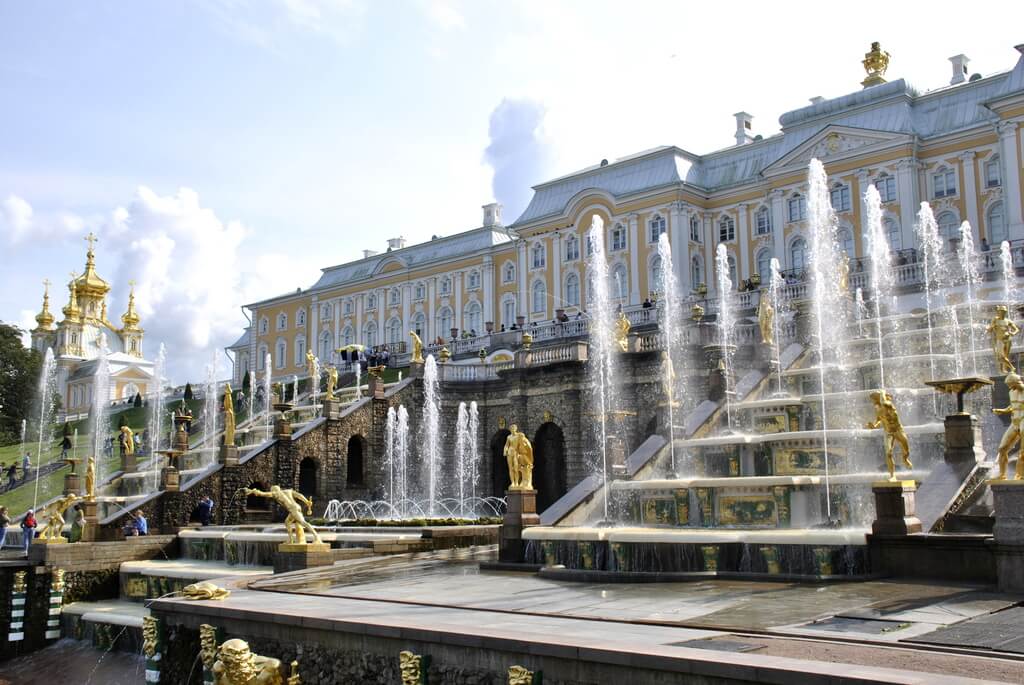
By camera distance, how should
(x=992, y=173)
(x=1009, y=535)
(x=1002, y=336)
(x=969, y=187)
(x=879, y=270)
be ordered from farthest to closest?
(x=969, y=187) < (x=992, y=173) < (x=879, y=270) < (x=1002, y=336) < (x=1009, y=535)

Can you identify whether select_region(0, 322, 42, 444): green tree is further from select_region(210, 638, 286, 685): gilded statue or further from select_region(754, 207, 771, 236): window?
select_region(210, 638, 286, 685): gilded statue

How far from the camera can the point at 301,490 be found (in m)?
32.7

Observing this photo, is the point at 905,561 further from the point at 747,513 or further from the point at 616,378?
the point at 616,378

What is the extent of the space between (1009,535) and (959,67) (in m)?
42.2

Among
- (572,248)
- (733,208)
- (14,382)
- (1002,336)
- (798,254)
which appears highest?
(733,208)

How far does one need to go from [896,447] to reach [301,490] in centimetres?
1995

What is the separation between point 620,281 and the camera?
171 feet

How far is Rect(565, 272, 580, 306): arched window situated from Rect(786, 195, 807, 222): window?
12296 millimetres

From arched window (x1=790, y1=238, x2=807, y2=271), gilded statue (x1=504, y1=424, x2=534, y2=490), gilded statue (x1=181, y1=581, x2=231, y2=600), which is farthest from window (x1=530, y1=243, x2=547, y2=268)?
gilded statue (x1=181, y1=581, x2=231, y2=600)

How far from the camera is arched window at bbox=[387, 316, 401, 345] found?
67.3 metres

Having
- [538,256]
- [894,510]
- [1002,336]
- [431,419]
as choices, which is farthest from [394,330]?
[894,510]

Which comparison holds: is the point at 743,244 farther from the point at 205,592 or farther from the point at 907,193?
the point at 205,592

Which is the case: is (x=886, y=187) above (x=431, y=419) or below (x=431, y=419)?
above

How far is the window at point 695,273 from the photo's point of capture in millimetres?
49984
